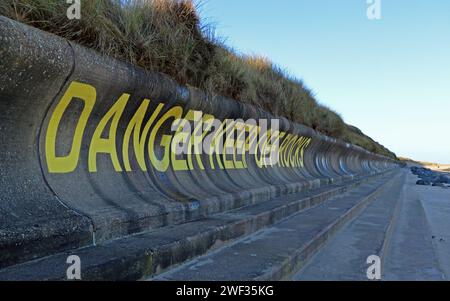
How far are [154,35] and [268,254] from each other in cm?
254

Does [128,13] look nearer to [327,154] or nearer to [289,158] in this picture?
[289,158]

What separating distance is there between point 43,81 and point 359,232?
490 centimetres

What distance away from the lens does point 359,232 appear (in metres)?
6.21

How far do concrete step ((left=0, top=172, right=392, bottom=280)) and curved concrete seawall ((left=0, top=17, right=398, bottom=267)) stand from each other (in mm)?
117

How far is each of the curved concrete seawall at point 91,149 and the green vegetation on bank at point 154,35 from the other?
0.22 metres

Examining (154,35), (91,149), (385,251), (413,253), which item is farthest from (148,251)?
(413,253)

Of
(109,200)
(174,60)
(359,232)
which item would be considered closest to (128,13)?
(174,60)

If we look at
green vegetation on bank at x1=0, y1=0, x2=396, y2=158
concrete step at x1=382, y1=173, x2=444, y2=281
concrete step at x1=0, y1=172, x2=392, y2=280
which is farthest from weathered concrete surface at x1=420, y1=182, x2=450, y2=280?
green vegetation on bank at x1=0, y1=0, x2=396, y2=158

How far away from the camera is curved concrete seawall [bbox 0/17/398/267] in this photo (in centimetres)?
275

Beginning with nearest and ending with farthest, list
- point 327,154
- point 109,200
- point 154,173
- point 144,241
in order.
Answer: point 144,241 < point 109,200 < point 154,173 < point 327,154

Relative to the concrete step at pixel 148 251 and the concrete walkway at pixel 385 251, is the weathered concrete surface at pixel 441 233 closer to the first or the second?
the concrete walkway at pixel 385 251

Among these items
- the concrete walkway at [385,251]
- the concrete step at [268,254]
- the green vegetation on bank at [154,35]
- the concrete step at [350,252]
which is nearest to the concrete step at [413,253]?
the concrete walkway at [385,251]

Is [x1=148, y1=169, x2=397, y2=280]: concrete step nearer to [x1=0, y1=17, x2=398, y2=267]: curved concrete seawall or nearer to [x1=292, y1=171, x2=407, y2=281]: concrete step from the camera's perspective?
[x1=292, y1=171, x2=407, y2=281]: concrete step

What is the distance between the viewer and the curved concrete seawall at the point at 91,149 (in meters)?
2.75
